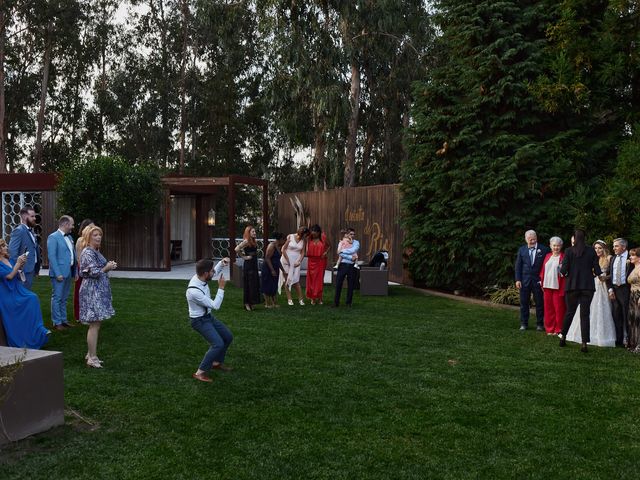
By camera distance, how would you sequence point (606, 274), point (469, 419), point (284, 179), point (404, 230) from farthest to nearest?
point (284, 179)
point (404, 230)
point (606, 274)
point (469, 419)

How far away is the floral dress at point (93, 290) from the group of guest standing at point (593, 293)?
5.46m

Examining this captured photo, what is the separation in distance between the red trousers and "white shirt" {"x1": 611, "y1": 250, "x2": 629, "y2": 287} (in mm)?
1008

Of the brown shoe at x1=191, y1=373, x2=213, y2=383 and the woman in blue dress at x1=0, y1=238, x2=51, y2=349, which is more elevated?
the woman in blue dress at x1=0, y1=238, x2=51, y2=349

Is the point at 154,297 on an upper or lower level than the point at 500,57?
lower

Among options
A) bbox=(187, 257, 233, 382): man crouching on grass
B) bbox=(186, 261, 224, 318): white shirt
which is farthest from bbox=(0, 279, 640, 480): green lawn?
bbox=(186, 261, 224, 318): white shirt

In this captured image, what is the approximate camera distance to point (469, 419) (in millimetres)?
5262

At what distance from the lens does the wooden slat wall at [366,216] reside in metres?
16.0

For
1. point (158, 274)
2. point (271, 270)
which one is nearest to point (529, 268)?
point (271, 270)

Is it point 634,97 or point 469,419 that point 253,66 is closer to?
point 634,97

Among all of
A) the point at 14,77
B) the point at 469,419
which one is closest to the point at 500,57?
the point at 469,419

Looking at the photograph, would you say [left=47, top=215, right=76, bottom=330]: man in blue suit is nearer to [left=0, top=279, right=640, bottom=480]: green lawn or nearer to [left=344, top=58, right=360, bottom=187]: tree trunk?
[left=0, top=279, right=640, bottom=480]: green lawn

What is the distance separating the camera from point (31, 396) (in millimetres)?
4711

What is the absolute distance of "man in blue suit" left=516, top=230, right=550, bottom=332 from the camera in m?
9.59

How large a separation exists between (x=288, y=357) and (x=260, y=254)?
627 inches
